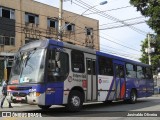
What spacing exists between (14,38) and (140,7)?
19134 millimetres

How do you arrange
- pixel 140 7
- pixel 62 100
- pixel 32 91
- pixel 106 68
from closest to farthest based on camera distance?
pixel 32 91 < pixel 62 100 < pixel 106 68 < pixel 140 7

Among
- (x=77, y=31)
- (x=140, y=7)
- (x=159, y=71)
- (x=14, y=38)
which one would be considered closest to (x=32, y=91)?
(x=140, y=7)

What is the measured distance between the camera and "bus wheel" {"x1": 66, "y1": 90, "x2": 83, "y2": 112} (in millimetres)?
14734

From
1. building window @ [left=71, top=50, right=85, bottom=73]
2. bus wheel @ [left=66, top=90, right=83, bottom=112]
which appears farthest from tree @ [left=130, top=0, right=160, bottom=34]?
bus wheel @ [left=66, top=90, right=83, bottom=112]

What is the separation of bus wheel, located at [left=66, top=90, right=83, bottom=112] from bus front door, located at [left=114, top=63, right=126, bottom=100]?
4.29 metres

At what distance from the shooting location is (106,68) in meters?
18.1

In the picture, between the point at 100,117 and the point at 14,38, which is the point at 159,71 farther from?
the point at 100,117

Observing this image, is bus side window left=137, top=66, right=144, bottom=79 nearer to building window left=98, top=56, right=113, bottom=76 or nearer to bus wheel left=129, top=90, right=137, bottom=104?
bus wheel left=129, top=90, right=137, bottom=104

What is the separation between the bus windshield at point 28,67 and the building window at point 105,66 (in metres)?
4.33

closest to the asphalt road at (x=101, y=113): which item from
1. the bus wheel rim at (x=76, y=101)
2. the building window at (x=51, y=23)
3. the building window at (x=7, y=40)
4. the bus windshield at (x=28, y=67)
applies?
the bus wheel rim at (x=76, y=101)

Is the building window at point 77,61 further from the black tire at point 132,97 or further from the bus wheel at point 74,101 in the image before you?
the black tire at point 132,97

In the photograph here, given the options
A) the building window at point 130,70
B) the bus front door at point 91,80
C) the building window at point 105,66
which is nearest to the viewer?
the bus front door at point 91,80

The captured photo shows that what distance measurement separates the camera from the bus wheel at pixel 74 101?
14.7 m

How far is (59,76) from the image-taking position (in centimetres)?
1416
